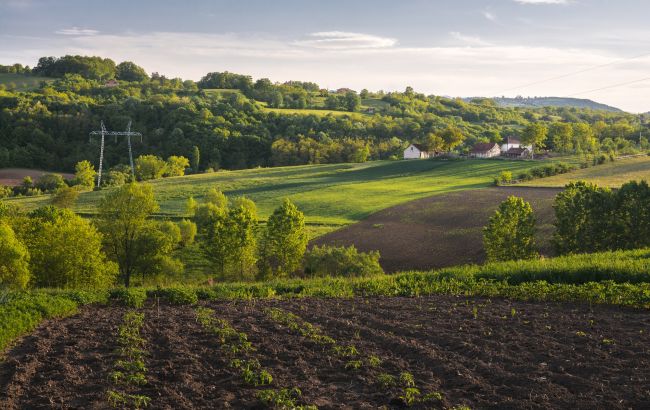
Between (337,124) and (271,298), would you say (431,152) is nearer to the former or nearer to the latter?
(337,124)

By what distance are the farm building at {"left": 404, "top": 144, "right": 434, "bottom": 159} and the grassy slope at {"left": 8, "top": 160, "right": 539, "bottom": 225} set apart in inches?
701

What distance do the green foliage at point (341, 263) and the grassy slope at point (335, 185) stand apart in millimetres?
19990

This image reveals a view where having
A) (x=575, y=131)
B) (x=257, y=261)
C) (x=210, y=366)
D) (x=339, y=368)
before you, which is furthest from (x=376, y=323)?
(x=575, y=131)

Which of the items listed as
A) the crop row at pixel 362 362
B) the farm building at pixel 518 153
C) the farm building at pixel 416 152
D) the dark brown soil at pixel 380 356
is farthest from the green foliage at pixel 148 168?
the crop row at pixel 362 362

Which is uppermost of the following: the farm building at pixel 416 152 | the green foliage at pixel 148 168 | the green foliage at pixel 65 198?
the farm building at pixel 416 152

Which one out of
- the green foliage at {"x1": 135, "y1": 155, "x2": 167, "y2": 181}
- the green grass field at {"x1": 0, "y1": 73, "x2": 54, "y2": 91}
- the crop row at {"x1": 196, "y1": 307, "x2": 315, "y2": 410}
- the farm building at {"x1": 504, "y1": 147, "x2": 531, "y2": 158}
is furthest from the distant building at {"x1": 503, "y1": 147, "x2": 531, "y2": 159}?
the green grass field at {"x1": 0, "y1": 73, "x2": 54, "y2": 91}

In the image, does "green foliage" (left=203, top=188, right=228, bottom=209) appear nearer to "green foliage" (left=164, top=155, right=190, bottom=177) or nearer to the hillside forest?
"green foliage" (left=164, top=155, right=190, bottom=177)

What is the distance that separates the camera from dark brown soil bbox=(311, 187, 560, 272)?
4930 centimetres

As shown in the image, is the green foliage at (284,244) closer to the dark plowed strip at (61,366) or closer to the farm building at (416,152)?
the dark plowed strip at (61,366)

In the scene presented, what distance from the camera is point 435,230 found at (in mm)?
59125

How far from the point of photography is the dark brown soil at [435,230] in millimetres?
49297

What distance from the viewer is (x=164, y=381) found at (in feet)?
45.8

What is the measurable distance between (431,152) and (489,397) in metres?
131

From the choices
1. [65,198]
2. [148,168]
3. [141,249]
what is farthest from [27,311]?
[148,168]
